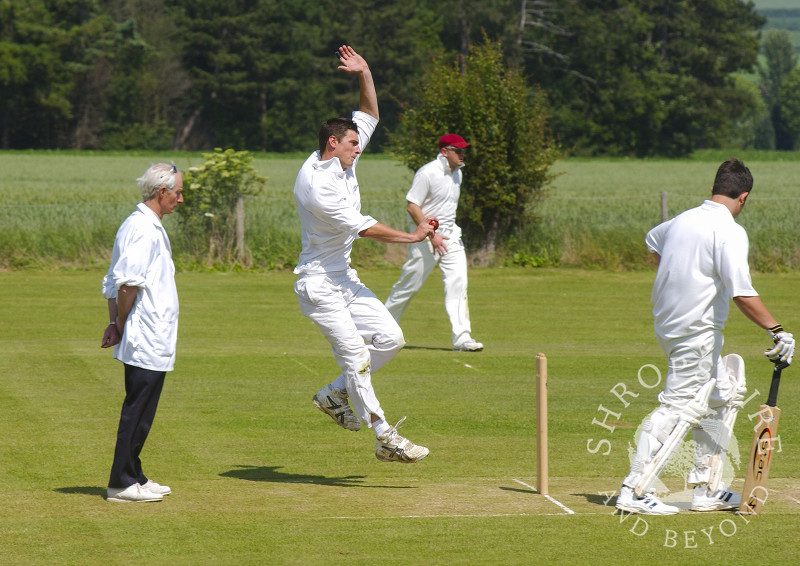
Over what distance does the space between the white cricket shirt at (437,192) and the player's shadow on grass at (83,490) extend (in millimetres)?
6934

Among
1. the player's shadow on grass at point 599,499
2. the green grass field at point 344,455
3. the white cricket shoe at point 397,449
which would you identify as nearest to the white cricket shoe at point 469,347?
the green grass field at point 344,455

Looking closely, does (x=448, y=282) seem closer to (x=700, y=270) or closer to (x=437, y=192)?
(x=437, y=192)

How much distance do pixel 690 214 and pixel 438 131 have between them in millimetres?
16363

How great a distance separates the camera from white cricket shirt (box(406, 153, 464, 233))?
43.9ft

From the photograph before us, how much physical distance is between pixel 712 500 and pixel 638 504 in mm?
519

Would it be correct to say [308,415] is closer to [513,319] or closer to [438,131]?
[513,319]

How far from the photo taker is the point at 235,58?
8331cm

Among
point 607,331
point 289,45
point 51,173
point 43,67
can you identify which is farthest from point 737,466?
point 289,45

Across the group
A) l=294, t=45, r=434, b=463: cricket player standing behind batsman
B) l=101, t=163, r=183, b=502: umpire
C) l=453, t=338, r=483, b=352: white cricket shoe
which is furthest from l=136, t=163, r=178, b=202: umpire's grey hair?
l=453, t=338, r=483, b=352: white cricket shoe

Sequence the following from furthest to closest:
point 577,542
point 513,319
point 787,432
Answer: point 513,319, point 787,432, point 577,542

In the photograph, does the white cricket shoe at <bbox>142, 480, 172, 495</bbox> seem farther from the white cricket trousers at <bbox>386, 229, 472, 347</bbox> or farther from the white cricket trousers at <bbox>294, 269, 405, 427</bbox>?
the white cricket trousers at <bbox>386, 229, 472, 347</bbox>

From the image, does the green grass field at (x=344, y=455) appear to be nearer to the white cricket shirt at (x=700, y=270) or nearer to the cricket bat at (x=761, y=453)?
the cricket bat at (x=761, y=453)

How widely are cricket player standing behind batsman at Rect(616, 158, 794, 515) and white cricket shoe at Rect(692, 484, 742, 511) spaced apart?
0.65ft

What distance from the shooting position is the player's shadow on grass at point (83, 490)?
6925 mm
